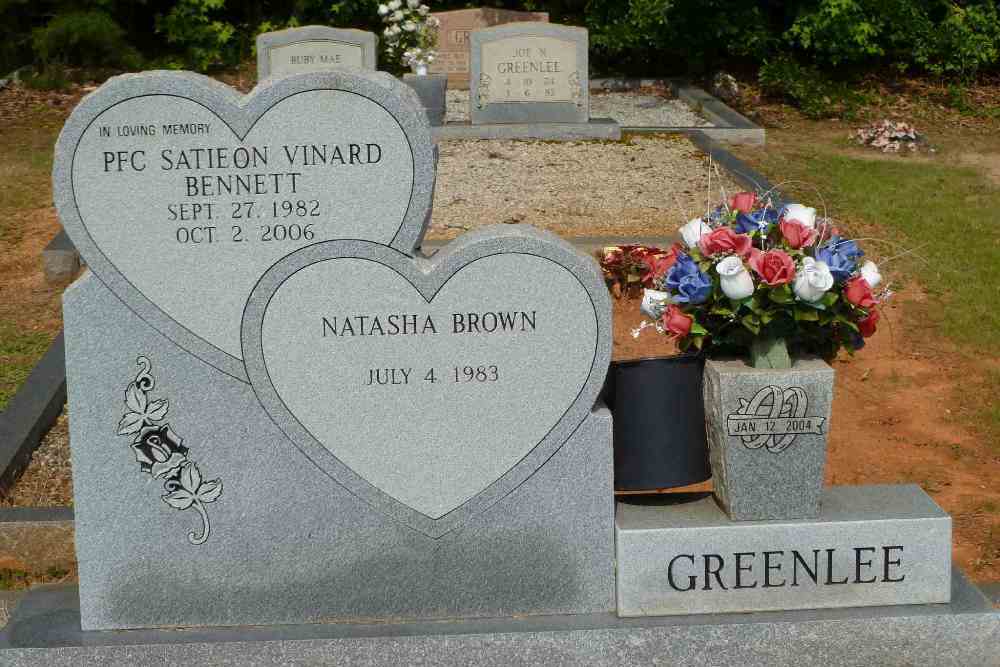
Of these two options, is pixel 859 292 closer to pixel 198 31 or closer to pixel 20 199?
pixel 20 199

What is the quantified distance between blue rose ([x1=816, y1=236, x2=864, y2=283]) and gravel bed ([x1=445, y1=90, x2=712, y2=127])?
31.3ft

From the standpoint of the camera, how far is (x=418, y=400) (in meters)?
4.01

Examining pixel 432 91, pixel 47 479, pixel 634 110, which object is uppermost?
pixel 432 91

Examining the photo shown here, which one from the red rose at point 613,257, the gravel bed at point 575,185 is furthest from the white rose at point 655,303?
the gravel bed at point 575,185

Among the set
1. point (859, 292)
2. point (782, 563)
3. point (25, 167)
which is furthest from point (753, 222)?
point (25, 167)

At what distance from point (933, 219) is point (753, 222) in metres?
6.40

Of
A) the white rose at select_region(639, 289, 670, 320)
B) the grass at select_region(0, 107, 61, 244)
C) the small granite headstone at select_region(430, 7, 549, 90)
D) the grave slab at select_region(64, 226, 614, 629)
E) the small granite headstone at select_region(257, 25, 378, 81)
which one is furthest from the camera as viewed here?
the small granite headstone at select_region(430, 7, 549, 90)

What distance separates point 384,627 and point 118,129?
66.6 inches

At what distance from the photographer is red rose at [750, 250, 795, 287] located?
3.88 meters

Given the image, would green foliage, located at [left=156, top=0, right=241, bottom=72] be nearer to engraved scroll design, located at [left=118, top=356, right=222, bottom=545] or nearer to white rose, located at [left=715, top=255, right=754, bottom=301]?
engraved scroll design, located at [left=118, top=356, right=222, bottom=545]

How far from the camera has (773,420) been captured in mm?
3939

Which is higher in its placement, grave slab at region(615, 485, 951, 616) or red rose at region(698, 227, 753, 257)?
red rose at region(698, 227, 753, 257)

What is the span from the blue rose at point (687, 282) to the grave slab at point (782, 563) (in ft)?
2.27

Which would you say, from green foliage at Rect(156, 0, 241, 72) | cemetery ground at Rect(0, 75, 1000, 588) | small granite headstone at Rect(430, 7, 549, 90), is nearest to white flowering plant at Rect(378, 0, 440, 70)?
small granite headstone at Rect(430, 7, 549, 90)
